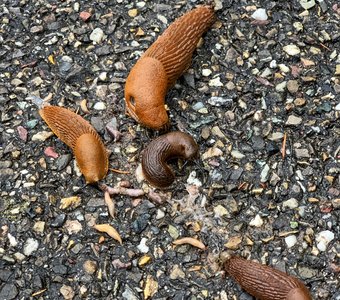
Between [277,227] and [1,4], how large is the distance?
2.83m

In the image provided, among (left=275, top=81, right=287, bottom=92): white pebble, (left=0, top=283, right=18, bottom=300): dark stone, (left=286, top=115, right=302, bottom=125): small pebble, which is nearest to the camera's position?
(left=0, top=283, right=18, bottom=300): dark stone

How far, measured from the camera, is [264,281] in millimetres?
3516

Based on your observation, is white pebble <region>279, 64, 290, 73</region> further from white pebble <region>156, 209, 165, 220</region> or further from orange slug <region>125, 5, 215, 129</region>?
white pebble <region>156, 209, 165, 220</region>

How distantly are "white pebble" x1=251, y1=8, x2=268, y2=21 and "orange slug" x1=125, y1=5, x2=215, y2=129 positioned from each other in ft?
1.13

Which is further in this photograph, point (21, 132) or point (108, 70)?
point (108, 70)

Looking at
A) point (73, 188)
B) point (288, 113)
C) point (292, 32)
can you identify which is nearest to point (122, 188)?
point (73, 188)

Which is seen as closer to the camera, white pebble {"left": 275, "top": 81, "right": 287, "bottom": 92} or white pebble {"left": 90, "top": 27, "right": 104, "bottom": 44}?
white pebble {"left": 275, "top": 81, "right": 287, "bottom": 92}

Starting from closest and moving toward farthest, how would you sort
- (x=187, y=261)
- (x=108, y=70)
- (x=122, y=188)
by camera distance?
(x=187, y=261) → (x=122, y=188) → (x=108, y=70)

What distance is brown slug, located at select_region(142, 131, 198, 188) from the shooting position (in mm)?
3918

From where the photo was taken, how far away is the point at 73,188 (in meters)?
4.00

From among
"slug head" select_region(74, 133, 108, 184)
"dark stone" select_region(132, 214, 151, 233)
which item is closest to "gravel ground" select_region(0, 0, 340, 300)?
"dark stone" select_region(132, 214, 151, 233)

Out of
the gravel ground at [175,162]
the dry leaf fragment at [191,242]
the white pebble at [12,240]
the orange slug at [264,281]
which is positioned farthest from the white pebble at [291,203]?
the white pebble at [12,240]

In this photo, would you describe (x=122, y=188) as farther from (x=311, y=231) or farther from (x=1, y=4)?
(x=1, y=4)

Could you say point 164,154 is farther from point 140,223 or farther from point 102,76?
point 102,76
